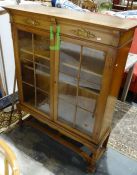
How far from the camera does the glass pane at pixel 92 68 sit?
4.34 ft

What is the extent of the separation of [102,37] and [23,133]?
140 cm

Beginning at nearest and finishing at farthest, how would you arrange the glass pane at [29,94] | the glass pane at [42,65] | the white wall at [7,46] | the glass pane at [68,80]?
the glass pane at [68,80]
the glass pane at [42,65]
the glass pane at [29,94]
the white wall at [7,46]

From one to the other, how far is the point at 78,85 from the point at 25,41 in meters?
0.61

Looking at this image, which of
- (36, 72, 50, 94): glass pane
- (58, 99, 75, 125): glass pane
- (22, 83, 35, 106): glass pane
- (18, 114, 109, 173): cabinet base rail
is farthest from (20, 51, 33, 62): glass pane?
(18, 114, 109, 173): cabinet base rail

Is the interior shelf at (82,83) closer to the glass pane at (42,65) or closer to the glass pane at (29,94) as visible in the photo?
the glass pane at (42,65)

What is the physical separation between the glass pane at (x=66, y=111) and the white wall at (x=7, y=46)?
0.93 metres

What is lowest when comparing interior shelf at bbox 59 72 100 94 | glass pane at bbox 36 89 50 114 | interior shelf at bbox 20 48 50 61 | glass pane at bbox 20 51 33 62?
glass pane at bbox 36 89 50 114

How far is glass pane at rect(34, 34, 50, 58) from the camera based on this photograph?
154 cm

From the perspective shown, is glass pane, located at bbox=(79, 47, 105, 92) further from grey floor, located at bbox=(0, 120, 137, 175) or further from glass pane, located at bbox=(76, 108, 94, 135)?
grey floor, located at bbox=(0, 120, 137, 175)

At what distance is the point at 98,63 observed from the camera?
1.36 meters

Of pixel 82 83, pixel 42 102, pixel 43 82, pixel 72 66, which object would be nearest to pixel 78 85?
pixel 82 83

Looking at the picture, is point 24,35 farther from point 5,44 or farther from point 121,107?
point 121,107

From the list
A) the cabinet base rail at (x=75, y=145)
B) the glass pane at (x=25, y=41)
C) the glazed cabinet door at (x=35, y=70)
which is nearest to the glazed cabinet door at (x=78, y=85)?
the glazed cabinet door at (x=35, y=70)

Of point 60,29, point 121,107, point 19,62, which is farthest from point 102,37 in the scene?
point 121,107
